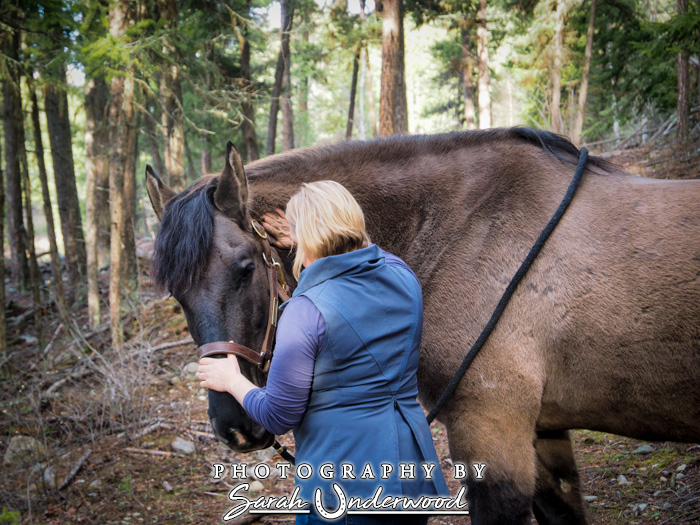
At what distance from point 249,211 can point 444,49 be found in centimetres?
2244

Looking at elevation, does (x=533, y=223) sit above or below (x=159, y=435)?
above

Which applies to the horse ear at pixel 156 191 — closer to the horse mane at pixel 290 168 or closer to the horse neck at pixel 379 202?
the horse mane at pixel 290 168

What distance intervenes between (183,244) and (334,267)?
0.93m

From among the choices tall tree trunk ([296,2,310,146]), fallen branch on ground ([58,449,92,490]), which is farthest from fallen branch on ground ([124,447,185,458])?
tall tree trunk ([296,2,310,146])

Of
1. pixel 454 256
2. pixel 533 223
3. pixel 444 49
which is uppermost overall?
pixel 444 49

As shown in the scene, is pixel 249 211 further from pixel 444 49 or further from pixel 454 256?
pixel 444 49

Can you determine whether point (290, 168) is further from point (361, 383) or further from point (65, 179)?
point (65, 179)

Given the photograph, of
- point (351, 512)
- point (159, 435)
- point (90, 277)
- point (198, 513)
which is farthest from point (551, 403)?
point (90, 277)

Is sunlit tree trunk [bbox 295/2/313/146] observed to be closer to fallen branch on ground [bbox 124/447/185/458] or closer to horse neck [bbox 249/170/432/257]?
fallen branch on ground [bbox 124/447/185/458]


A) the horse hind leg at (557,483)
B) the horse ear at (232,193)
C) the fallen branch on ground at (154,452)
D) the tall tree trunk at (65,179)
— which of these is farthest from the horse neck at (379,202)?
the tall tree trunk at (65,179)

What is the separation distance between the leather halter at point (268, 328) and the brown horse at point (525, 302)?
0.05 meters

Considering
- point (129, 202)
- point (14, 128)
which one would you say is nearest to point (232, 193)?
point (129, 202)

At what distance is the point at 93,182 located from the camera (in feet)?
40.4

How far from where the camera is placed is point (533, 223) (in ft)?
8.47
